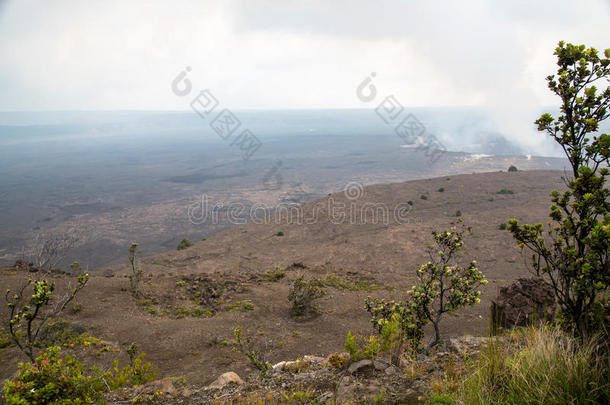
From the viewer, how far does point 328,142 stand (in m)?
188

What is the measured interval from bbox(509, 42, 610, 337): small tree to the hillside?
674cm

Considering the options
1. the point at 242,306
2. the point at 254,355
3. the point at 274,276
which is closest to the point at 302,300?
the point at 242,306

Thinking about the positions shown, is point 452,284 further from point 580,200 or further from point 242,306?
point 242,306

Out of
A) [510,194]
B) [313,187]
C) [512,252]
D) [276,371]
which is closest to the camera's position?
[276,371]

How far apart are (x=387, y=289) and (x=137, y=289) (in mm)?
10949

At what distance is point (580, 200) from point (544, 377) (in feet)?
6.05

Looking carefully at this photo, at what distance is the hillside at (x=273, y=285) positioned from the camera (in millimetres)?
9544

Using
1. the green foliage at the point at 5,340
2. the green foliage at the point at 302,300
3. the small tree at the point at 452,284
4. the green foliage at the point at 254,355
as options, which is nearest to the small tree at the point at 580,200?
the small tree at the point at 452,284

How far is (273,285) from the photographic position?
599 inches

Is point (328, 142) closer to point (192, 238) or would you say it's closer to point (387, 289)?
point (192, 238)

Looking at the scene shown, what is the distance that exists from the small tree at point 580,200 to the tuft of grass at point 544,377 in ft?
0.87

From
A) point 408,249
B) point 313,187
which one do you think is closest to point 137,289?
point 408,249

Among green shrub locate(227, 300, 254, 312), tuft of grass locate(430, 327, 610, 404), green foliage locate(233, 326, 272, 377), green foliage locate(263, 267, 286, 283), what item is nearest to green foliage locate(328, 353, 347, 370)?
green foliage locate(233, 326, 272, 377)

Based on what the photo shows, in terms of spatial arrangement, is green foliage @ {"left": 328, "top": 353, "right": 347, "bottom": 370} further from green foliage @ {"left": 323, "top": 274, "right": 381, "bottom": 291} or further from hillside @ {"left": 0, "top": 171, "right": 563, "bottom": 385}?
green foliage @ {"left": 323, "top": 274, "right": 381, "bottom": 291}
